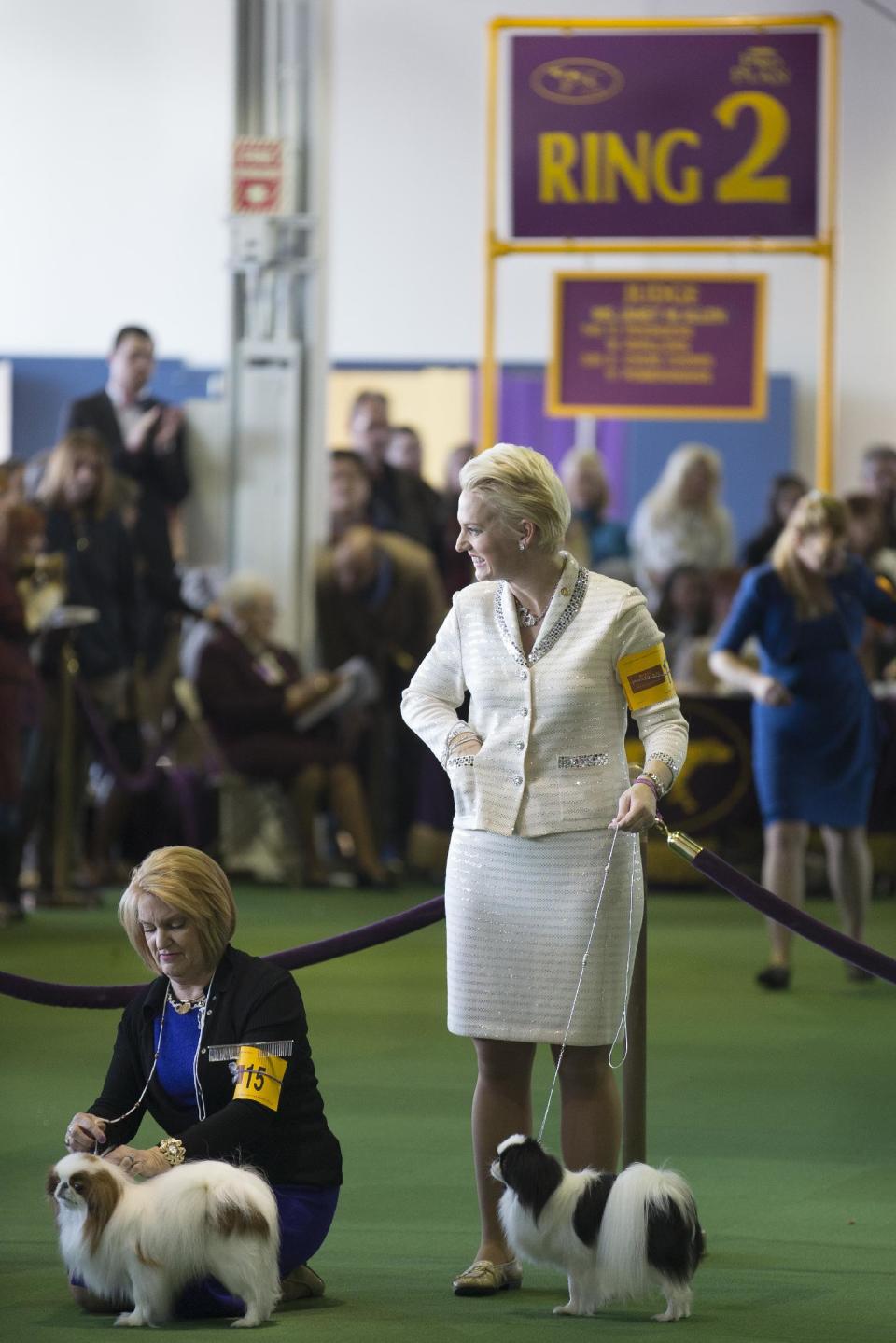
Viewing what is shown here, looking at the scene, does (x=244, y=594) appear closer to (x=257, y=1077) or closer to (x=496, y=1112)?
(x=496, y=1112)

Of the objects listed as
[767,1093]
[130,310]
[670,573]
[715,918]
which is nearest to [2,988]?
[767,1093]

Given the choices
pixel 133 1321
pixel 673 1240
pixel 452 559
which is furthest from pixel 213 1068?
pixel 452 559

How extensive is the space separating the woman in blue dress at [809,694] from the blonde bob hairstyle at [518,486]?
3169 mm

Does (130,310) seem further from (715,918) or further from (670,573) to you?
(715,918)

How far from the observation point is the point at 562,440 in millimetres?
16266

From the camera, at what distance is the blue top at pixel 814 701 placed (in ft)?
21.4

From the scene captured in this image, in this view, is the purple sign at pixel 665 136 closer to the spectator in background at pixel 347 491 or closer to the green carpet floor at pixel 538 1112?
the spectator in background at pixel 347 491

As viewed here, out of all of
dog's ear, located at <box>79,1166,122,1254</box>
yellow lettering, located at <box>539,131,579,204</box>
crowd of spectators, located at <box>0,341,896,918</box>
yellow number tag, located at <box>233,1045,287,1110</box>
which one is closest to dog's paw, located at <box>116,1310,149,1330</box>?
dog's ear, located at <box>79,1166,122,1254</box>

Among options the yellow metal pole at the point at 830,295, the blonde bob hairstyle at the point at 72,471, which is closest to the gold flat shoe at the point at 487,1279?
the blonde bob hairstyle at the point at 72,471

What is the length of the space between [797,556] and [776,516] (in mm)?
5046

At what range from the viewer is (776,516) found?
11.5m

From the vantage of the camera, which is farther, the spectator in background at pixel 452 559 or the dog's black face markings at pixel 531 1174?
the spectator in background at pixel 452 559

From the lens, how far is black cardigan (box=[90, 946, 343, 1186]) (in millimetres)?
3199

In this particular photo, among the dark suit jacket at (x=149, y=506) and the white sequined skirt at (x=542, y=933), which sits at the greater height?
the dark suit jacket at (x=149, y=506)
